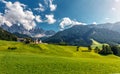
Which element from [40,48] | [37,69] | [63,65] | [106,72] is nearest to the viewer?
[37,69]

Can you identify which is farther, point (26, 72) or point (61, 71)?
point (61, 71)

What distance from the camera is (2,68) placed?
171ft

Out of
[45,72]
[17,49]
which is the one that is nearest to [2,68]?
[45,72]

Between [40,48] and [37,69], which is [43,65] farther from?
[40,48]

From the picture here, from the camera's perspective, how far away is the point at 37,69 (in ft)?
178

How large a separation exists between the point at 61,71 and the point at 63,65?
7662mm

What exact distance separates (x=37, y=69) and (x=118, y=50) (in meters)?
132

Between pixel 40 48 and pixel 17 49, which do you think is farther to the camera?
pixel 40 48

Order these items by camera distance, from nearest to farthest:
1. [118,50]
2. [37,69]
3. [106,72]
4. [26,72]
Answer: [26,72] < [37,69] < [106,72] < [118,50]

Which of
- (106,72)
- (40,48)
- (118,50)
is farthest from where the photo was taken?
(118,50)

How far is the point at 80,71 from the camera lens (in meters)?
56.9

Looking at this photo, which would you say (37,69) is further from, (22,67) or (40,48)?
(40,48)

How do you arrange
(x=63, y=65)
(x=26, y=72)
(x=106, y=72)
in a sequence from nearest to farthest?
(x=26, y=72), (x=106, y=72), (x=63, y=65)

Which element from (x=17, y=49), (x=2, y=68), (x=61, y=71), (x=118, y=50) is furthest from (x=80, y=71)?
(x=118, y=50)
